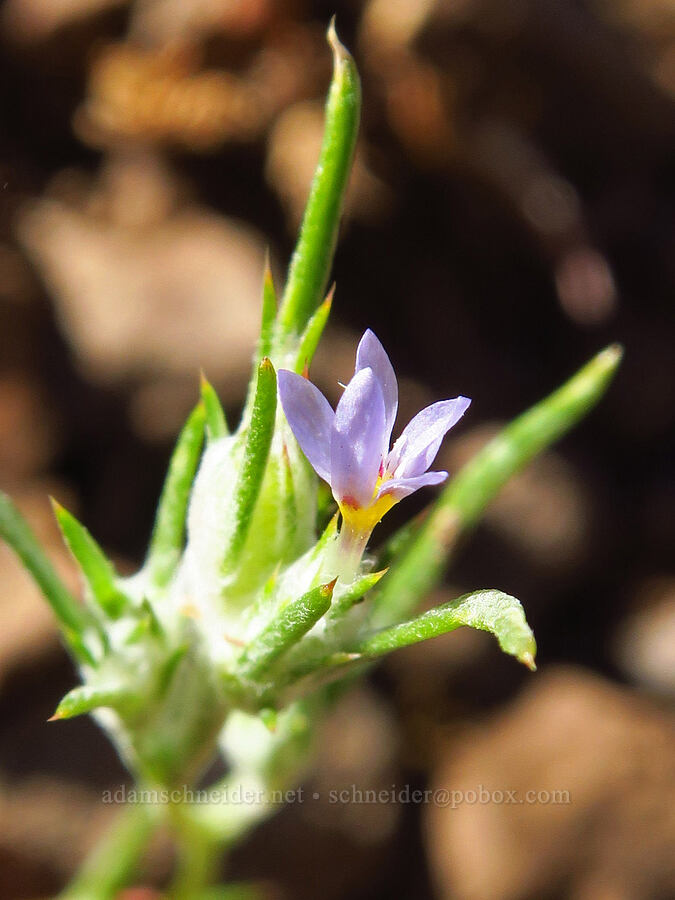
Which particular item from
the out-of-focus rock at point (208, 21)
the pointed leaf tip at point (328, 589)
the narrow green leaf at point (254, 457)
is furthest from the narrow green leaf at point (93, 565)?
the out-of-focus rock at point (208, 21)

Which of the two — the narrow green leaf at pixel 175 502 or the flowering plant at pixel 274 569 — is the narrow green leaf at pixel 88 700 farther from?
the narrow green leaf at pixel 175 502

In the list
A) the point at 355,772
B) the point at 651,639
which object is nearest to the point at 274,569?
the point at 355,772

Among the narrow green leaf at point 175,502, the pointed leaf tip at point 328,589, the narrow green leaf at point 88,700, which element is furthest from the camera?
the narrow green leaf at point 175,502

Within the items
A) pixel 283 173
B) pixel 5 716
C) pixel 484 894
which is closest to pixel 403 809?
pixel 484 894

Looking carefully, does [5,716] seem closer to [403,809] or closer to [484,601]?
[403,809]

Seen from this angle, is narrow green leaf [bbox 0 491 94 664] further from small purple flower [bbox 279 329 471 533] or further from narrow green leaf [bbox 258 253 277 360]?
small purple flower [bbox 279 329 471 533]

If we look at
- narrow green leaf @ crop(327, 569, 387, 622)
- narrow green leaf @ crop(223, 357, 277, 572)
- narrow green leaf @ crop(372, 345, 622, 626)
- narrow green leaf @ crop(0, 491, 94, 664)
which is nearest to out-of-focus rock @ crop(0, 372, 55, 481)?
narrow green leaf @ crop(0, 491, 94, 664)
